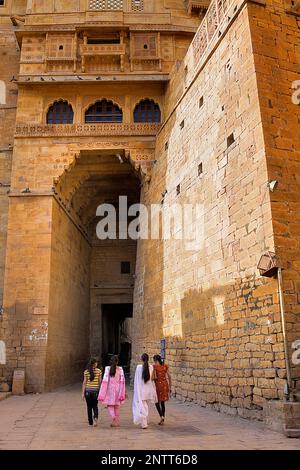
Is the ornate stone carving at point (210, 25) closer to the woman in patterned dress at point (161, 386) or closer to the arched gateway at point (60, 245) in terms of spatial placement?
the arched gateway at point (60, 245)

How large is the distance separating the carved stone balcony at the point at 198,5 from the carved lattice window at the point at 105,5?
8.06 feet

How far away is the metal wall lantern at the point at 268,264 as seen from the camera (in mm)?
6340

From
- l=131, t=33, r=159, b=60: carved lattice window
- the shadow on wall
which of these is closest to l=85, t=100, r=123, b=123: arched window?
l=131, t=33, r=159, b=60: carved lattice window

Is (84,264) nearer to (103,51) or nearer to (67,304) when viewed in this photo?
(67,304)

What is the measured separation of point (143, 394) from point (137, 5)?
46.0 feet

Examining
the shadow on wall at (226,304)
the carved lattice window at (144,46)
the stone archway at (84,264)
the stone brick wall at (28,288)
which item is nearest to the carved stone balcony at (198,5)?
the carved lattice window at (144,46)

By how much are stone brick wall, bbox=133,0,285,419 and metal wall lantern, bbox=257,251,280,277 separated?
14cm

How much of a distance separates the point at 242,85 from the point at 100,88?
7843mm

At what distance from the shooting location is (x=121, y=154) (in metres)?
14.5

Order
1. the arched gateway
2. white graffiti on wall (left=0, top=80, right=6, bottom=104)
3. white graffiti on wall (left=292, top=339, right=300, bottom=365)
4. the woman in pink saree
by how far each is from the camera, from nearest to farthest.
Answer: white graffiti on wall (left=292, top=339, right=300, bottom=365) → the woman in pink saree → the arched gateway → white graffiti on wall (left=0, top=80, right=6, bottom=104)

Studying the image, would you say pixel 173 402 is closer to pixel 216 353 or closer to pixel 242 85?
pixel 216 353

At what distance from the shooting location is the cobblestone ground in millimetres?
4809

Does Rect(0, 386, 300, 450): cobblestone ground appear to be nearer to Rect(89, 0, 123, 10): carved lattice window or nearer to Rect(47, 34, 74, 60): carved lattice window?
Rect(47, 34, 74, 60): carved lattice window
